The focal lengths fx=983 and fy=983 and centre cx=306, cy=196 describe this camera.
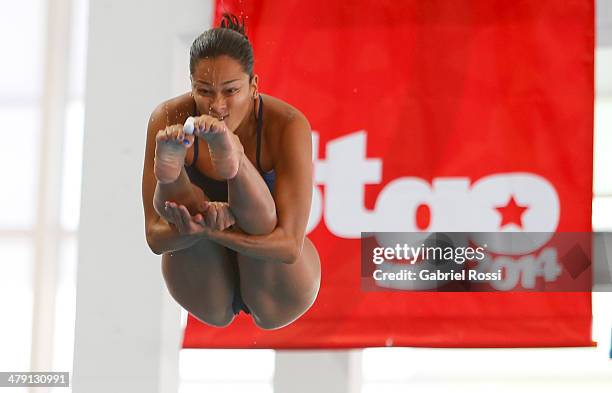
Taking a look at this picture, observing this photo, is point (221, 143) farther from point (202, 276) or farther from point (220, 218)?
point (202, 276)

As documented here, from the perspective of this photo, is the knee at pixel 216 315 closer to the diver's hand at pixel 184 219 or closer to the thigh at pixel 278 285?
the thigh at pixel 278 285

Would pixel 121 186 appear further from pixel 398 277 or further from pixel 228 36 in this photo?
pixel 228 36

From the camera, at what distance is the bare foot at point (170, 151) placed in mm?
2354

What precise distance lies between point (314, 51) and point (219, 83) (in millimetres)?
2183

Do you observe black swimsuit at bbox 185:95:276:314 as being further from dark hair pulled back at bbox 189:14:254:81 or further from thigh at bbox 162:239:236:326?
dark hair pulled back at bbox 189:14:254:81

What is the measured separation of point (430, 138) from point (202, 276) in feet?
6.51

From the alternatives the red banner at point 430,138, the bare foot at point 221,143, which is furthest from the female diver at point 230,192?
the red banner at point 430,138

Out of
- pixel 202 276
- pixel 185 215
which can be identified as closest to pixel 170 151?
pixel 185 215

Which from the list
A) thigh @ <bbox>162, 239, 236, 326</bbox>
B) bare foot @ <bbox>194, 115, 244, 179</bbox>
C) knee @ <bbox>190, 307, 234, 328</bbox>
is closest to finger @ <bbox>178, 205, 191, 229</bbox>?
bare foot @ <bbox>194, 115, 244, 179</bbox>

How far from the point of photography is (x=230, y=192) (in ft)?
8.50

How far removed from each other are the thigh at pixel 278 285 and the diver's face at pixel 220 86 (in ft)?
1.69

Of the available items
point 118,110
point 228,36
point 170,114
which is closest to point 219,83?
point 228,36

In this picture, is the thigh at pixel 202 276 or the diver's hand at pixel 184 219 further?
the thigh at pixel 202 276

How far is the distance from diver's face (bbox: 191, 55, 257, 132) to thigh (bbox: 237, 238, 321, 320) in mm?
516
